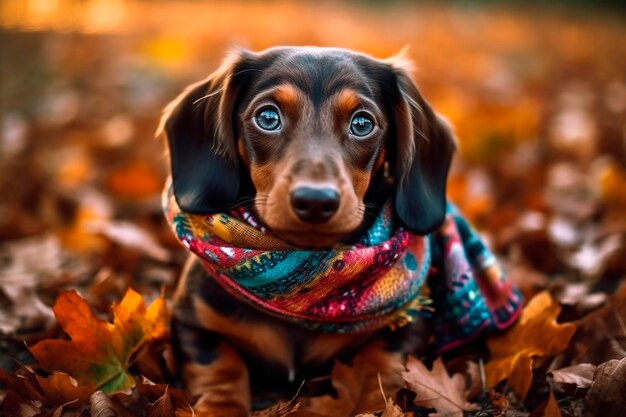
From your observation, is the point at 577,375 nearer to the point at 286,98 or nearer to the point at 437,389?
the point at 437,389

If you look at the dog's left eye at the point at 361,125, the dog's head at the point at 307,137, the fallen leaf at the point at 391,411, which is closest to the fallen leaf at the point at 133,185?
the dog's head at the point at 307,137

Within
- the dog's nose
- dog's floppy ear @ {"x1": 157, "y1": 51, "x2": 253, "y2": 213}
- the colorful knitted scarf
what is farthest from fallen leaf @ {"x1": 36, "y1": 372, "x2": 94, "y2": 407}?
the dog's nose

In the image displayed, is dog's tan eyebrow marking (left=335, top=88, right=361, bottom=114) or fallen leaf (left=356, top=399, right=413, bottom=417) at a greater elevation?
dog's tan eyebrow marking (left=335, top=88, right=361, bottom=114)

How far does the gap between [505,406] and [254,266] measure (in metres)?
0.88

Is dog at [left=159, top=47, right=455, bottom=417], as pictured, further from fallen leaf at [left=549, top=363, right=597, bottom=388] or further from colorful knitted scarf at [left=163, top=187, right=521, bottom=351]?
fallen leaf at [left=549, top=363, right=597, bottom=388]

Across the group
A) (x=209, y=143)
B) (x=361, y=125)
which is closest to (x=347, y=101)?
(x=361, y=125)

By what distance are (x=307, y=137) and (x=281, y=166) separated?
141mm

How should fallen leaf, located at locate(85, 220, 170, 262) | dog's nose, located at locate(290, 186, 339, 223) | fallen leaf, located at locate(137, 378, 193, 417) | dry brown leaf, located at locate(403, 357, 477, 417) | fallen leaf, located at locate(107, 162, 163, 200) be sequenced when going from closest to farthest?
dog's nose, located at locate(290, 186, 339, 223), fallen leaf, located at locate(137, 378, 193, 417), dry brown leaf, located at locate(403, 357, 477, 417), fallen leaf, located at locate(85, 220, 170, 262), fallen leaf, located at locate(107, 162, 163, 200)

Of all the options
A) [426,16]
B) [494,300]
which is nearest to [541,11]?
[426,16]

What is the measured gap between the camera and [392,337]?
254 cm

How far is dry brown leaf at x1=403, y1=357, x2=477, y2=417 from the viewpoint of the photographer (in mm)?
2232

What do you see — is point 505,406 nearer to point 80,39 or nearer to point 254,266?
point 254,266

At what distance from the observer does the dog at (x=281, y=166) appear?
2352 mm

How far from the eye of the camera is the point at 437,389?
2.26 m
